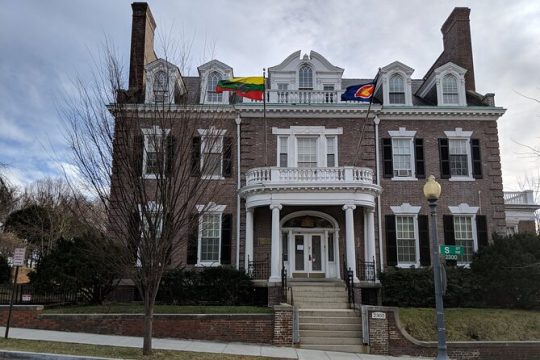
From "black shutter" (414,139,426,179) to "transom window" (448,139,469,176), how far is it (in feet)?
4.61

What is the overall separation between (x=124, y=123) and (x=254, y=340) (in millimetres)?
7622

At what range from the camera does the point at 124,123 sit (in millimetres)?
11031

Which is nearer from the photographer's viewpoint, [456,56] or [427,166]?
[427,166]

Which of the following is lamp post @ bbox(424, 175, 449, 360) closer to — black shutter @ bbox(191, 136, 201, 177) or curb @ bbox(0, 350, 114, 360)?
black shutter @ bbox(191, 136, 201, 177)

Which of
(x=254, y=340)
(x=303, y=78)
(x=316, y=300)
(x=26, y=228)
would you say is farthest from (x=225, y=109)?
(x=26, y=228)

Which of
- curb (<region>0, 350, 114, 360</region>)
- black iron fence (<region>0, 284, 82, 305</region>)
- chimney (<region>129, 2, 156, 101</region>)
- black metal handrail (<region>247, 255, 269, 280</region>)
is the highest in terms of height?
chimney (<region>129, 2, 156, 101</region>)

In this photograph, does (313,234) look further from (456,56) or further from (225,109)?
(456,56)

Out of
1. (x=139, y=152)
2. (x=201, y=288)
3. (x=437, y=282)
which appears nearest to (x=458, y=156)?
(x=437, y=282)

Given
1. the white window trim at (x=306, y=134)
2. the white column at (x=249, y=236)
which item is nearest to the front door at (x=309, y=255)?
the white column at (x=249, y=236)

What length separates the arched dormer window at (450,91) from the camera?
904 inches

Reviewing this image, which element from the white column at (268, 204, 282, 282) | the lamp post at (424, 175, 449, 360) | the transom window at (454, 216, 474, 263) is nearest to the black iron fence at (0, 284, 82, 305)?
the white column at (268, 204, 282, 282)

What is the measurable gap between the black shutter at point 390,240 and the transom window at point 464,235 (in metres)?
2.97

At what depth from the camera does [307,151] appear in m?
22.0

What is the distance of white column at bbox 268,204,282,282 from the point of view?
18516 millimetres
